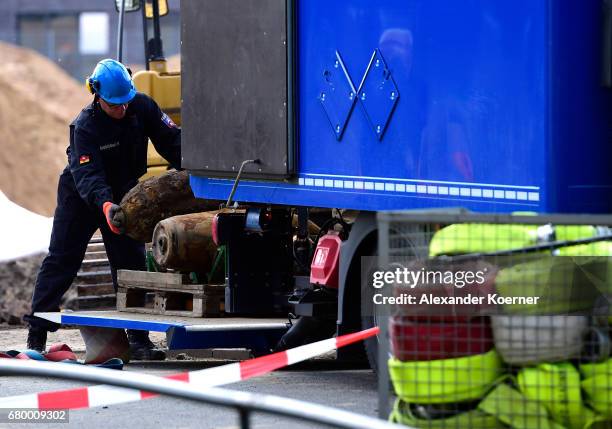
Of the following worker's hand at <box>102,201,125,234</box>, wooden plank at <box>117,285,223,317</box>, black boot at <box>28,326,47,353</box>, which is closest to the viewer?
wooden plank at <box>117,285,223,317</box>

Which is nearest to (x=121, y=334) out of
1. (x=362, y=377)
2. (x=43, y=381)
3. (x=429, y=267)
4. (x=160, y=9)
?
(x=43, y=381)

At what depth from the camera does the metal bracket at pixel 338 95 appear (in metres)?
8.12

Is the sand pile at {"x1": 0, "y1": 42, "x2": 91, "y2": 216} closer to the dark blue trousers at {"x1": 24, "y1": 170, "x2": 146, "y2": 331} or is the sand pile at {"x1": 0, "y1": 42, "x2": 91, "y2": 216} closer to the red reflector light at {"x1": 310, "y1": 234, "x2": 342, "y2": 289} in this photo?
the dark blue trousers at {"x1": 24, "y1": 170, "x2": 146, "y2": 331}

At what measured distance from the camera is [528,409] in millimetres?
5211

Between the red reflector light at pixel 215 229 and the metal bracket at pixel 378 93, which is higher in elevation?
the metal bracket at pixel 378 93

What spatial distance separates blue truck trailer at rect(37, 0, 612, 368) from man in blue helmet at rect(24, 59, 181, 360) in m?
0.82

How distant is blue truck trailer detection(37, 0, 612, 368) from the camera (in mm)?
7086

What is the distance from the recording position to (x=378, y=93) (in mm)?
7930

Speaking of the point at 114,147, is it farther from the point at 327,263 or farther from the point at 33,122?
the point at 33,122

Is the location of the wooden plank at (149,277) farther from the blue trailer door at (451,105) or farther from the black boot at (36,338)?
the blue trailer door at (451,105)

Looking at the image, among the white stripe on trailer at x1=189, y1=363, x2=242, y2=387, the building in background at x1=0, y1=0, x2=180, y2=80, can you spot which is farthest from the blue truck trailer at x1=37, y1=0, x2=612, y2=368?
the building in background at x1=0, y1=0, x2=180, y2=80

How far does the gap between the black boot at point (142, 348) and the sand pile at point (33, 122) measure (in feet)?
77.4

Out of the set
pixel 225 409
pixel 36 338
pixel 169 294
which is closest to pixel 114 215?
pixel 169 294

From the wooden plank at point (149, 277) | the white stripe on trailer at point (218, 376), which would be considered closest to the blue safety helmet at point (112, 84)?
the wooden plank at point (149, 277)
